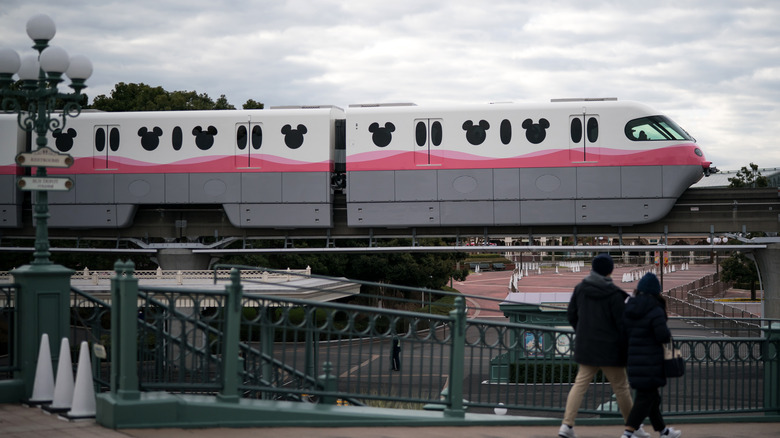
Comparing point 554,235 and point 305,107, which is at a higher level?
point 305,107

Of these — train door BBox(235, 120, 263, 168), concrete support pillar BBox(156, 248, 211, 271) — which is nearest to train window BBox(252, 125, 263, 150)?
train door BBox(235, 120, 263, 168)

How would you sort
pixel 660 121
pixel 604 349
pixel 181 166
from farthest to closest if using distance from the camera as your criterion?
1. pixel 181 166
2. pixel 660 121
3. pixel 604 349

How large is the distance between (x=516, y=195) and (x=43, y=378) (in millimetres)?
17356

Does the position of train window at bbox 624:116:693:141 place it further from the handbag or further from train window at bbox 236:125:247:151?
the handbag

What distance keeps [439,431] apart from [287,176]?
1765cm

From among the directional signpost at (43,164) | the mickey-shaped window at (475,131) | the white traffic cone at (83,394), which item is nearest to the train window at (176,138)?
the mickey-shaped window at (475,131)

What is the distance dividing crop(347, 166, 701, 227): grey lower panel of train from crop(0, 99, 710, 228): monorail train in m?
0.03

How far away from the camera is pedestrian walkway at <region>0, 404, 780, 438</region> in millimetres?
6527

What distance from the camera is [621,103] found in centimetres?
2319

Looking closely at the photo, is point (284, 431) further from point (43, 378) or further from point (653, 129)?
point (653, 129)

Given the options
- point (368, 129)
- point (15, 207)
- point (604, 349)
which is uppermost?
point (368, 129)

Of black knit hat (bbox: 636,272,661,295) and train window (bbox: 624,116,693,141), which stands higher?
train window (bbox: 624,116,693,141)

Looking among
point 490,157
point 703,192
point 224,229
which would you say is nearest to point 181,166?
point 224,229

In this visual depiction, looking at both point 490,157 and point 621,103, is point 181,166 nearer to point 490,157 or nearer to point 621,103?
point 490,157
